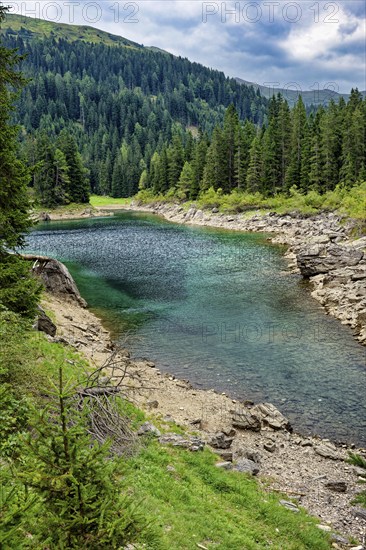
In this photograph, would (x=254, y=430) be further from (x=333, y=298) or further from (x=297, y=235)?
(x=297, y=235)

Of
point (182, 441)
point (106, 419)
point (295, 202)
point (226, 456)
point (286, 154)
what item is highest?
point (286, 154)

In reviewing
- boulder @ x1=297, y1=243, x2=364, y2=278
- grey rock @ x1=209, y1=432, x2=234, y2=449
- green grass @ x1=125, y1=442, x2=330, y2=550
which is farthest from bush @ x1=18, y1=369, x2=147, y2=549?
boulder @ x1=297, y1=243, x2=364, y2=278

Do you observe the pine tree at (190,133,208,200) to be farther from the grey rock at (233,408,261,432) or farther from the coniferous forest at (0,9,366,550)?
the grey rock at (233,408,261,432)

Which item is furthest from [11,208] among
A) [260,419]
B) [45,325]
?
[260,419]

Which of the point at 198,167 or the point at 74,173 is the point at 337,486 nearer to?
the point at 198,167

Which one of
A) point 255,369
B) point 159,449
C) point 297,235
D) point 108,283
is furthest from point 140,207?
point 159,449

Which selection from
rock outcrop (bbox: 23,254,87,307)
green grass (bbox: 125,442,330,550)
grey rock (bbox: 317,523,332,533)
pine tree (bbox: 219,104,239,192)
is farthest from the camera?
pine tree (bbox: 219,104,239,192)

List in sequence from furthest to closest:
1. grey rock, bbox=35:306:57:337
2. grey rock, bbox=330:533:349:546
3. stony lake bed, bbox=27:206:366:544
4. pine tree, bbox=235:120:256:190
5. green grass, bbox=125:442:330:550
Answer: pine tree, bbox=235:120:256:190 < grey rock, bbox=35:306:57:337 < stony lake bed, bbox=27:206:366:544 < grey rock, bbox=330:533:349:546 < green grass, bbox=125:442:330:550

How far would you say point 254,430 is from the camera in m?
17.3

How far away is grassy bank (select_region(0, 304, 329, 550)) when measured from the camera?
30.9ft

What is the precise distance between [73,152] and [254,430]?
119157 mm

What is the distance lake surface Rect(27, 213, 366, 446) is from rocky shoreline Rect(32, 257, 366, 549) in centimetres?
144

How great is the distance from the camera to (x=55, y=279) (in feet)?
109

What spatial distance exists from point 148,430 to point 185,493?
3.48 metres
